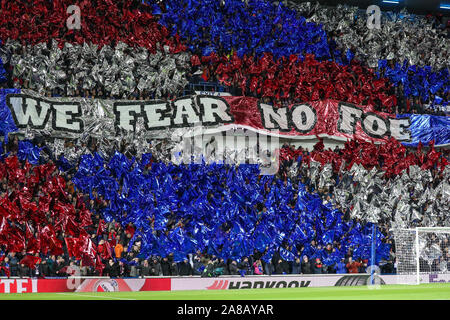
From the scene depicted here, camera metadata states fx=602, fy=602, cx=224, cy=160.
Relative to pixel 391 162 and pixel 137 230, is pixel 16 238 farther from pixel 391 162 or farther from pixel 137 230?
pixel 391 162

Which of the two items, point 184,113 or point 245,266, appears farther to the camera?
point 184,113

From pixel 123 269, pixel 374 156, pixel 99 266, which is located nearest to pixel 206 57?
pixel 374 156

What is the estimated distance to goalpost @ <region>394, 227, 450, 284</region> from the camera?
15711mm

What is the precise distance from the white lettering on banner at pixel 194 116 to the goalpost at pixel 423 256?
4.99m

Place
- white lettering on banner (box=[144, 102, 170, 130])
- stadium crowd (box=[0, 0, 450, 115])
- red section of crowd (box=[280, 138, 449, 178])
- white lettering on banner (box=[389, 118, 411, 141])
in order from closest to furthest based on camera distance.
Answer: stadium crowd (box=[0, 0, 450, 115]) < white lettering on banner (box=[144, 102, 170, 130]) < red section of crowd (box=[280, 138, 449, 178]) < white lettering on banner (box=[389, 118, 411, 141])

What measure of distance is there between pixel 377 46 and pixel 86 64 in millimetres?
11091

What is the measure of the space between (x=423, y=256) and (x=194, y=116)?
7928mm

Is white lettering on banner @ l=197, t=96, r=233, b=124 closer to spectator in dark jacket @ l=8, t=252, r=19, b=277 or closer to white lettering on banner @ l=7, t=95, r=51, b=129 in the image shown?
white lettering on banner @ l=7, t=95, r=51, b=129

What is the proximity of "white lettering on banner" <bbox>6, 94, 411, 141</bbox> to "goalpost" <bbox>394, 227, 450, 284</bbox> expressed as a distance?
16.4ft

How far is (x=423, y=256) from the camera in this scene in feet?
52.7

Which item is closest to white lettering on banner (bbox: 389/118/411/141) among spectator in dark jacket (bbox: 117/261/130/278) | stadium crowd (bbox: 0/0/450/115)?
Answer: stadium crowd (bbox: 0/0/450/115)

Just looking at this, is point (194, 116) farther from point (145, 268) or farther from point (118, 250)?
point (145, 268)

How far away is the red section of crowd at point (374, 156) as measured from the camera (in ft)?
63.1
